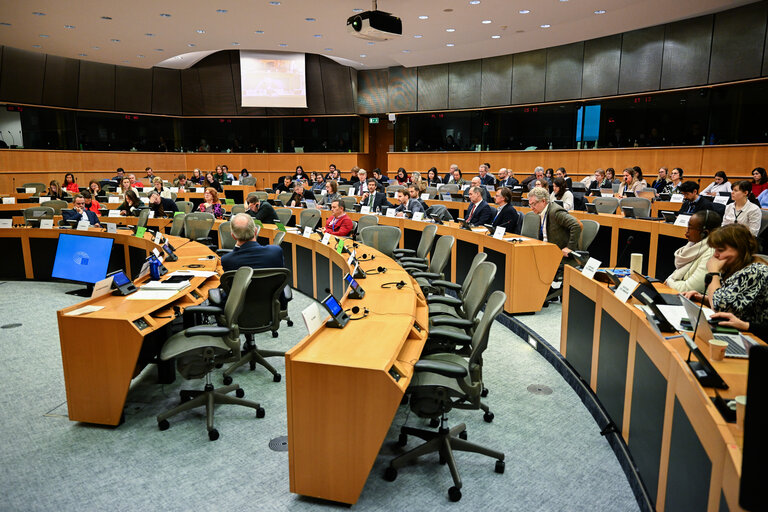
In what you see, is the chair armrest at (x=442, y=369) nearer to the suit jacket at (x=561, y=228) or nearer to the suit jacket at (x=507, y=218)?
the suit jacket at (x=561, y=228)

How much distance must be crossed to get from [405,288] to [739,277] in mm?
2182

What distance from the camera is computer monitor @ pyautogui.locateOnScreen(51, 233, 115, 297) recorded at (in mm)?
6051

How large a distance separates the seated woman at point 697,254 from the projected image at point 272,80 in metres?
14.0

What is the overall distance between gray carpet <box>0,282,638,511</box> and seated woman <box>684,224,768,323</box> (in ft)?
3.61

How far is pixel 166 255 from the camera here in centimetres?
547

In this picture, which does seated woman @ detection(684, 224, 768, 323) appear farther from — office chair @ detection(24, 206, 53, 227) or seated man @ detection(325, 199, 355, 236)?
office chair @ detection(24, 206, 53, 227)

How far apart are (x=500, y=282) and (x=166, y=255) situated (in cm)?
360

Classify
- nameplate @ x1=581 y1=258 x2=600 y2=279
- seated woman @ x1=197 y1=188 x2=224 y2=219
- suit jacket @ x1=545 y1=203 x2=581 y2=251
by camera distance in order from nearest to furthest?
nameplate @ x1=581 y1=258 x2=600 y2=279, suit jacket @ x1=545 y1=203 x2=581 y2=251, seated woman @ x1=197 y1=188 x2=224 y2=219

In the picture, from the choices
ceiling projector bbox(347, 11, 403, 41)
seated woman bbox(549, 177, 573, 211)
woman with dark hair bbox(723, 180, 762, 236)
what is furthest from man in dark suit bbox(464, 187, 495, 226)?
ceiling projector bbox(347, 11, 403, 41)

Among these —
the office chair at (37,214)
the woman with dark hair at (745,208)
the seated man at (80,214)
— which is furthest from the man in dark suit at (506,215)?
the office chair at (37,214)

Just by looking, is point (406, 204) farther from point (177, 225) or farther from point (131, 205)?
point (131, 205)

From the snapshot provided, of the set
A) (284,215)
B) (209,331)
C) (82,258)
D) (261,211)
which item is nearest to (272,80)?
(284,215)

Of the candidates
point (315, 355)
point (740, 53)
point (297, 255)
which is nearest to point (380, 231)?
point (297, 255)

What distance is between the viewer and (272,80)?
51.6ft
